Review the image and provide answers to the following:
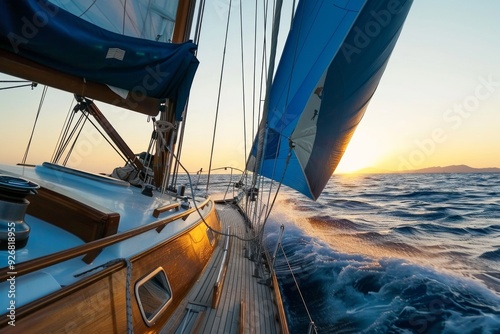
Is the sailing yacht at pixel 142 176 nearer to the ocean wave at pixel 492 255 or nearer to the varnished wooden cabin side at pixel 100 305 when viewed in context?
the varnished wooden cabin side at pixel 100 305

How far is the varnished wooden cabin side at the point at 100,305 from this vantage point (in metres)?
1.09

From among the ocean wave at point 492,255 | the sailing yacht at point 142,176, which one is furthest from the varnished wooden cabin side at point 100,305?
the ocean wave at point 492,255

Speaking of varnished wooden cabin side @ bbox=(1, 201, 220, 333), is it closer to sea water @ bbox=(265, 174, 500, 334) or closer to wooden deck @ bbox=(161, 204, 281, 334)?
wooden deck @ bbox=(161, 204, 281, 334)

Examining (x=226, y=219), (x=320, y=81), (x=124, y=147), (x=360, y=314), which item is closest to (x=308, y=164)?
(x=320, y=81)

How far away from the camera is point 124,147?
172 inches

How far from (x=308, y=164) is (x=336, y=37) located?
2149mm

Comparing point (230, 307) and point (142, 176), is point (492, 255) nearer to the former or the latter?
point (230, 307)

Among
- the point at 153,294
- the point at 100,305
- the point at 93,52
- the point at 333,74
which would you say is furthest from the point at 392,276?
the point at 93,52

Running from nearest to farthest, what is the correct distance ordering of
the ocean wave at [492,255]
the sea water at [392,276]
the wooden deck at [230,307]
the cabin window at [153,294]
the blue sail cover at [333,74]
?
the cabin window at [153,294]
the wooden deck at [230,307]
the sea water at [392,276]
the blue sail cover at [333,74]
the ocean wave at [492,255]

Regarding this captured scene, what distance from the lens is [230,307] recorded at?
2.89 m

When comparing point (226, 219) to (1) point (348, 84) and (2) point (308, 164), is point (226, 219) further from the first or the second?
(1) point (348, 84)

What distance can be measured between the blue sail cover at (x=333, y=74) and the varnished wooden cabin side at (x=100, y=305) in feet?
8.37

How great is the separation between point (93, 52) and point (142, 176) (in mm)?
2354

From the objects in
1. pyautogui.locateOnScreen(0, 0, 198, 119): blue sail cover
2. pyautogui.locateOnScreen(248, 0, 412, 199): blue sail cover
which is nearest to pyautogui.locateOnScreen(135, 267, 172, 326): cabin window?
pyautogui.locateOnScreen(0, 0, 198, 119): blue sail cover
